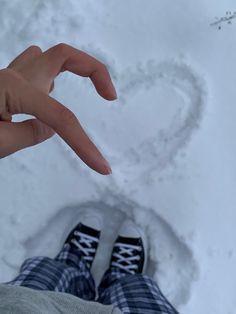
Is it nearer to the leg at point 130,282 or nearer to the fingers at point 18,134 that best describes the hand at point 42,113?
the fingers at point 18,134

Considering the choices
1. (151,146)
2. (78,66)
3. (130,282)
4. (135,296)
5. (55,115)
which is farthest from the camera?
(151,146)

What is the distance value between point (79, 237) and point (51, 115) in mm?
783

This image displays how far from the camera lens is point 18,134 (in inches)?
25.4

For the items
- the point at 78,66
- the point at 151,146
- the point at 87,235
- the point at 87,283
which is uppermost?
Result: the point at 78,66

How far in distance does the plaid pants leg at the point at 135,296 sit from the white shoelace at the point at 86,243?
122mm

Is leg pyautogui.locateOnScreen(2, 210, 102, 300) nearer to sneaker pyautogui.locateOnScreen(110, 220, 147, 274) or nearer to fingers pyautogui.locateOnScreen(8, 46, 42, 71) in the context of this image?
sneaker pyautogui.locateOnScreen(110, 220, 147, 274)

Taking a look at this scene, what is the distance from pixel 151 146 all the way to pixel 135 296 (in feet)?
1.52

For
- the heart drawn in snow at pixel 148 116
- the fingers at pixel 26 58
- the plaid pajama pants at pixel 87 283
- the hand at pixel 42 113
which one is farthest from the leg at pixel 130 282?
the fingers at pixel 26 58

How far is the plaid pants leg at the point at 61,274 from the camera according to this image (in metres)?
1.02

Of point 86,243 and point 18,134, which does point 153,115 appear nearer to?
point 86,243

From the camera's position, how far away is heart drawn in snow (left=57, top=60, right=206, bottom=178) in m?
1.25

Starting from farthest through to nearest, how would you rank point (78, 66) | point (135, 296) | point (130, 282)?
point (130, 282)
point (135, 296)
point (78, 66)

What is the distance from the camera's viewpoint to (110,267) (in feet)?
4.33

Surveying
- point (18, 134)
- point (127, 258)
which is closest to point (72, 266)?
point (127, 258)
